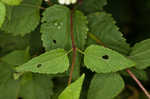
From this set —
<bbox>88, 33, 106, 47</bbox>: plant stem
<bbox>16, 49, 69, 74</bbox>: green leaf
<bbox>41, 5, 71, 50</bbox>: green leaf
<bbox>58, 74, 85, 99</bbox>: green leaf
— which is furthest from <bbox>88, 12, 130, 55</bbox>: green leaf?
<bbox>58, 74, 85, 99</bbox>: green leaf

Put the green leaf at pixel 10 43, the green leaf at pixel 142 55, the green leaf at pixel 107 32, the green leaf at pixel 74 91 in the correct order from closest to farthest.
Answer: the green leaf at pixel 74 91
the green leaf at pixel 142 55
the green leaf at pixel 107 32
the green leaf at pixel 10 43

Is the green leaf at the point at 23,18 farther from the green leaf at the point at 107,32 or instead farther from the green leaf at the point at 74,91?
the green leaf at the point at 74,91

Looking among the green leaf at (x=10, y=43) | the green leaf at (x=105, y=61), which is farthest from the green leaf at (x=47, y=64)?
the green leaf at (x=10, y=43)

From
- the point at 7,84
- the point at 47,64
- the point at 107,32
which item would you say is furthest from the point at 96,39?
the point at 7,84

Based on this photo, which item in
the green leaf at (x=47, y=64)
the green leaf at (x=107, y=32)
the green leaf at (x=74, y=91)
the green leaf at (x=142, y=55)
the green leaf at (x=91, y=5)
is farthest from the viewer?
the green leaf at (x=91, y=5)

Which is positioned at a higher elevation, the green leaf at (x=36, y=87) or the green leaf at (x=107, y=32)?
the green leaf at (x=107, y=32)
